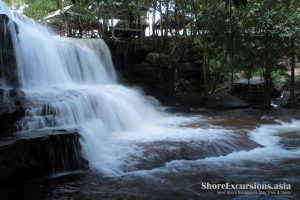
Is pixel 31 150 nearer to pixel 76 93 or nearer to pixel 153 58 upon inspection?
pixel 76 93

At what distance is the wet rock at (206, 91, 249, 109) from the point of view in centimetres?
1852

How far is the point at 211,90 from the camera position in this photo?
71.9ft

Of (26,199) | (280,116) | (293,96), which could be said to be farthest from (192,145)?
(293,96)

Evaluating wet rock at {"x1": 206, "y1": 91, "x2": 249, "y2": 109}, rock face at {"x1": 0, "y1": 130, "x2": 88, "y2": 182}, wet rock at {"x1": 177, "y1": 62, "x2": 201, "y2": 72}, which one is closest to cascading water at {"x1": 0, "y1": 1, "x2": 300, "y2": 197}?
rock face at {"x1": 0, "y1": 130, "x2": 88, "y2": 182}

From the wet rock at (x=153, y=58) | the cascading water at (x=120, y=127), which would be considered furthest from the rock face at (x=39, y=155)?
the wet rock at (x=153, y=58)

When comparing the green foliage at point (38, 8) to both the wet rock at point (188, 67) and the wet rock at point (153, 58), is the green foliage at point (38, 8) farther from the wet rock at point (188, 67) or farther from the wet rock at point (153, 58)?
the wet rock at point (188, 67)

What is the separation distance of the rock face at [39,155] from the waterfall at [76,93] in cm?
60

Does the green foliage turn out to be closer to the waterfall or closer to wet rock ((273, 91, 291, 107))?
the waterfall

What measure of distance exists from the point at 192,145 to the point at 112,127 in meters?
3.11

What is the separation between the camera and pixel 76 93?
12.4 m

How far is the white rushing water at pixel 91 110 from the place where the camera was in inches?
368

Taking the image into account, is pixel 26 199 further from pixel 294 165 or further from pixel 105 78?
pixel 105 78

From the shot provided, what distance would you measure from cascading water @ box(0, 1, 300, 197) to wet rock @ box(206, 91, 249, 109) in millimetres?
3051

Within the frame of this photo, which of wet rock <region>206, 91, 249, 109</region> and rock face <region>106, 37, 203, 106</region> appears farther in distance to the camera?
rock face <region>106, 37, 203, 106</region>
